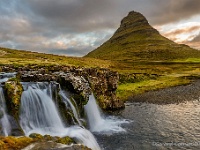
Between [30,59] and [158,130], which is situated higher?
[30,59]

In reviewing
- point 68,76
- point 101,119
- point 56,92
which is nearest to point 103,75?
point 101,119

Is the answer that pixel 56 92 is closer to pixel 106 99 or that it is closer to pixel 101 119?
pixel 101 119

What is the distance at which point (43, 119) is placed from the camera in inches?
1432

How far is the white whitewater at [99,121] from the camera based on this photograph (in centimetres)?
4306

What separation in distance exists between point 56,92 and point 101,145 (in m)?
11.4

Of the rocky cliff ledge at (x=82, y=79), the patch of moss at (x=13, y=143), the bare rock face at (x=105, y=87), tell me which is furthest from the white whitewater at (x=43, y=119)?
the bare rock face at (x=105, y=87)

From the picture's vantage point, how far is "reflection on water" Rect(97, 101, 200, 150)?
34616 millimetres

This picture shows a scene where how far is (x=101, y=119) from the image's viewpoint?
164ft

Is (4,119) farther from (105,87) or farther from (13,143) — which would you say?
(105,87)

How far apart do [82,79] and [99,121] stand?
8502 millimetres

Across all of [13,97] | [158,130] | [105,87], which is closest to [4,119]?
[13,97]

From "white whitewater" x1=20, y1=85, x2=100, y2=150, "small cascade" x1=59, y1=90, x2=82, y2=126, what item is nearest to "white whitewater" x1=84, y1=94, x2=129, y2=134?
"small cascade" x1=59, y1=90, x2=82, y2=126

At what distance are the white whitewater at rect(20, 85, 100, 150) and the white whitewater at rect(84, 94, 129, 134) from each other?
6.61 m

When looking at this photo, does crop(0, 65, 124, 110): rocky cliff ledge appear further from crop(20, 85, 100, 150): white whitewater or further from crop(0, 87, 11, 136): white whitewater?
crop(0, 87, 11, 136): white whitewater
